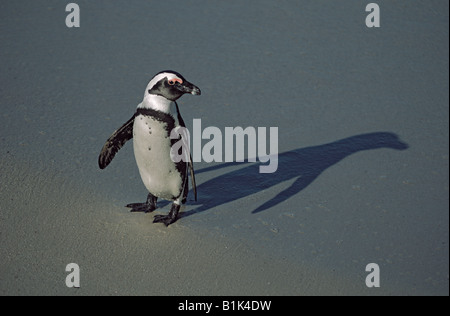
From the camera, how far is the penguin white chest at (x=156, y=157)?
322 cm

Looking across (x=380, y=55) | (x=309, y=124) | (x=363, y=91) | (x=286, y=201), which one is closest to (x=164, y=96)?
(x=286, y=201)

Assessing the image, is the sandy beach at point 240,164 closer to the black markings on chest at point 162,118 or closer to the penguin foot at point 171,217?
the penguin foot at point 171,217

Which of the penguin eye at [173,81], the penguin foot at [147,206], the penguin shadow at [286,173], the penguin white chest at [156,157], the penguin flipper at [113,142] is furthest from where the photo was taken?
the penguin shadow at [286,173]

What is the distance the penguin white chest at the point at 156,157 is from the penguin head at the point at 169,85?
16 centimetres

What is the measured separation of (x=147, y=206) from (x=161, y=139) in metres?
0.59

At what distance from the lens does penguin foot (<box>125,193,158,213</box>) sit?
3.61 m

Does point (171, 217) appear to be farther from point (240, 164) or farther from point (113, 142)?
point (240, 164)

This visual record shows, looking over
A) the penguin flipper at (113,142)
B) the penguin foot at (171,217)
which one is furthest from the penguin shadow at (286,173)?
the penguin flipper at (113,142)

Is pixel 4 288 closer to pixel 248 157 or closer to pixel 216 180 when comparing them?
pixel 216 180

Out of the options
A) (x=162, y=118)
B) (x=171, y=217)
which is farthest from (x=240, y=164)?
(x=162, y=118)

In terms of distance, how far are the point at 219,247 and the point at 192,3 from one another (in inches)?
141

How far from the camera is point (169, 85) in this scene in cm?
314

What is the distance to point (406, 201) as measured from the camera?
392 centimetres

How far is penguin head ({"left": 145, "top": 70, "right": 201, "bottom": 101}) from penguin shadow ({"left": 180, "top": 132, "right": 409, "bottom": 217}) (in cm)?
89
